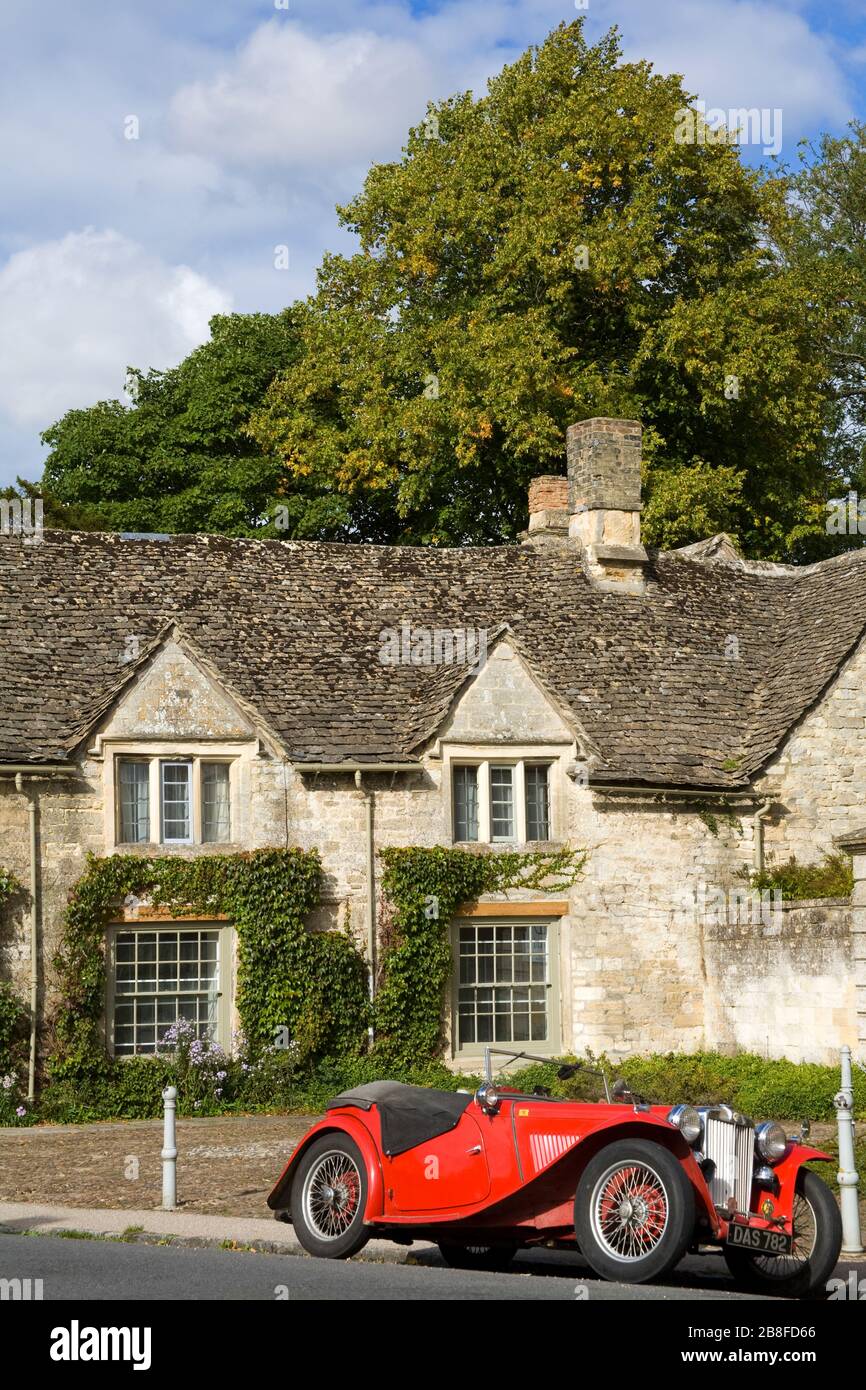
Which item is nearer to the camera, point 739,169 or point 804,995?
point 804,995

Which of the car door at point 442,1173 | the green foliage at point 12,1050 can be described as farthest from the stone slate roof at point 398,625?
the car door at point 442,1173

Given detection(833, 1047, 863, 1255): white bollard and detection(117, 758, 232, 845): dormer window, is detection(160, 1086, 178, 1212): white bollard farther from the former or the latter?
detection(117, 758, 232, 845): dormer window

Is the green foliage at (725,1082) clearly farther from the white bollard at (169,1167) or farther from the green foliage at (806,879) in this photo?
the white bollard at (169,1167)

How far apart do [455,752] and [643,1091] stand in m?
5.93

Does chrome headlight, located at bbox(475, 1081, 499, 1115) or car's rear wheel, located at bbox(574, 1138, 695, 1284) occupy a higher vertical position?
chrome headlight, located at bbox(475, 1081, 499, 1115)

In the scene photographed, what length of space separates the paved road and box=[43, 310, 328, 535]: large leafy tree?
29.5m

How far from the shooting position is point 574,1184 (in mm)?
11070

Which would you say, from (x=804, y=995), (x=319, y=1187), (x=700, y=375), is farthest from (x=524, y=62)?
(x=319, y=1187)

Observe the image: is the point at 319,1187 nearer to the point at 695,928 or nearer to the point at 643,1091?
the point at 643,1091

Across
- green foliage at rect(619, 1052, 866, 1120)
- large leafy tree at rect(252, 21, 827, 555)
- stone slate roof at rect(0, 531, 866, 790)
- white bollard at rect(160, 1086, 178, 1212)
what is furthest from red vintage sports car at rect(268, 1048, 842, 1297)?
large leafy tree at rect(252, 21, 827, 555)

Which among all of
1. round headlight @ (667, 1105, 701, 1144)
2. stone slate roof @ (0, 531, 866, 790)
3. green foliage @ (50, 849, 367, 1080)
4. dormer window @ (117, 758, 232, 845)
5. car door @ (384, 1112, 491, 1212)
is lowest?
car door @ (384, 1112, 491, 1212)

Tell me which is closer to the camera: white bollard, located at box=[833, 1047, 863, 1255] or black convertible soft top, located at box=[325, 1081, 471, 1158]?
black convertible soft top, located at box=[325, 1081, 471, 1158]

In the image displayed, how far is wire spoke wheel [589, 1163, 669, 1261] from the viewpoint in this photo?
34.3ft
